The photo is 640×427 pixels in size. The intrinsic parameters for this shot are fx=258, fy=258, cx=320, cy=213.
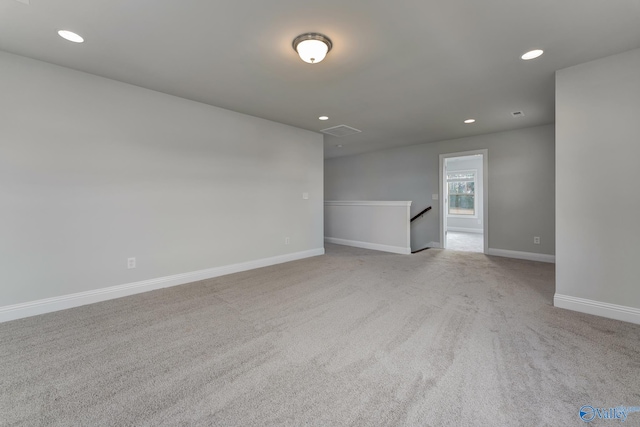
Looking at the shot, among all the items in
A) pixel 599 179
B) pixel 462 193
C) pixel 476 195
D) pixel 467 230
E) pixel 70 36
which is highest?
pixel 70 36

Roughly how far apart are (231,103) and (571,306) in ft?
15.0

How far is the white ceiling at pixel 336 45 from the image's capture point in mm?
1833

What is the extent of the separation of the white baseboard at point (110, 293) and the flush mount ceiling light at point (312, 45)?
9.83ft

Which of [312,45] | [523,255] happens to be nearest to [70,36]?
[312,45]

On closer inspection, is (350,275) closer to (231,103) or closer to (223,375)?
(223,375)

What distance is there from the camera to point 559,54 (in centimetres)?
239

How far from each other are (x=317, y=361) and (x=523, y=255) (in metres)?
4.98

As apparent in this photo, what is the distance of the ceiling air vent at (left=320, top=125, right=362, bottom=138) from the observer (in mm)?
4730

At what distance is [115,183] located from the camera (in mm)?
2926

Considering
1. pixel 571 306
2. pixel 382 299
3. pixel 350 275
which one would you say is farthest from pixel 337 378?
pixel 571 306

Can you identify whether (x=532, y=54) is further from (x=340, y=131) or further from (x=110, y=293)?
→ (x=110, y=293)

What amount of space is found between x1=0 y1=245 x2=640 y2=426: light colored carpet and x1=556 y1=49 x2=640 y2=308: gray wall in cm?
42

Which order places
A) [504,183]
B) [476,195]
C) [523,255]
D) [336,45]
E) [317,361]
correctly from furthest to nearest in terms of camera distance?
[476,195]
[504,183]
[523,255]
[336,45]
[317,361]

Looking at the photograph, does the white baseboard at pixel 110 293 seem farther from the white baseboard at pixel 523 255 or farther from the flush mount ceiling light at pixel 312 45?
the white baseboard at pixel 523 255
